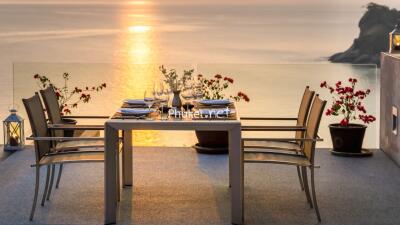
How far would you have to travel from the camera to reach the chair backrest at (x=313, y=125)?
18.0 ft

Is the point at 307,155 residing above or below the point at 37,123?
below

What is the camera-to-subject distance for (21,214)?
5.68m

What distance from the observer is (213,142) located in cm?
773

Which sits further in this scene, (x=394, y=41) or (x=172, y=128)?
(x=394, y=41)

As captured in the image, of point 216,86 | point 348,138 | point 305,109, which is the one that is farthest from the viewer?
point 216,86

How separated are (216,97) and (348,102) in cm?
116

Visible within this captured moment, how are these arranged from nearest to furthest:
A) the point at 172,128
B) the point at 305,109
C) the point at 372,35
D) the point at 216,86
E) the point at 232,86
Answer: the point at 172,128 < the point at 305,109 < the point at 216,86 < the point at 232,86 < the point at 372,35

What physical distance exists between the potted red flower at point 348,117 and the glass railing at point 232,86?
126 mm

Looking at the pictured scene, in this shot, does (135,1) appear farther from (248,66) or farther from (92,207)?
(92,207)

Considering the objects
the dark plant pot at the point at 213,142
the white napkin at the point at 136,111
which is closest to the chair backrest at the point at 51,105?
the white napkin at the point at 136,111

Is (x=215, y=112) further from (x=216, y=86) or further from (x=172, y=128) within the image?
(x=216, y=86)

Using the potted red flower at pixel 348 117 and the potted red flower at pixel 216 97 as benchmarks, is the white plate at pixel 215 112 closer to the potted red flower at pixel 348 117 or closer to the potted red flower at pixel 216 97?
the potted red flower at pixel 216 97

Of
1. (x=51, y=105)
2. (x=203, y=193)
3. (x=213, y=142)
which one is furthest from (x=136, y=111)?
(x=213, y=142)

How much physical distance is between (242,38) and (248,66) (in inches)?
245
